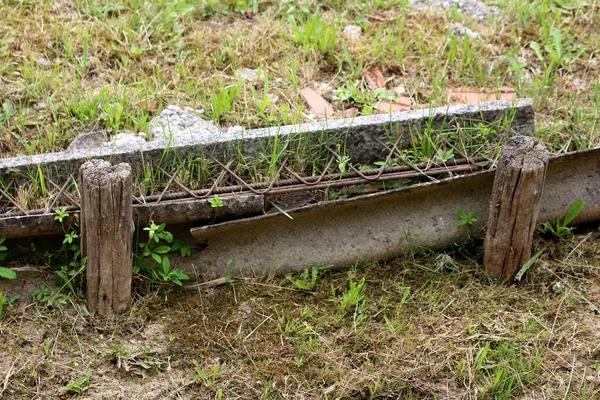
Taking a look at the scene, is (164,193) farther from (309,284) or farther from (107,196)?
(309,284)

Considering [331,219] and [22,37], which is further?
[22,37]

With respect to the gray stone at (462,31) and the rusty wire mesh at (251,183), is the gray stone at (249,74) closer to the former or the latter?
the rusty wire mesh at (251,183)

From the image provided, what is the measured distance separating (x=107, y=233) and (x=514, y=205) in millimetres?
1735

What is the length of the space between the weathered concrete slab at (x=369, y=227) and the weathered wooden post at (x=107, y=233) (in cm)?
36

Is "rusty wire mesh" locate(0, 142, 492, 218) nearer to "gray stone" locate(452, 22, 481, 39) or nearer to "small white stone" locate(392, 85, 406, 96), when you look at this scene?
"small white stone" locate(392, 85, 406, 96)

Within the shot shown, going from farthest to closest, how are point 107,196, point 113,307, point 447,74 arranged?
point 447,74
point 113,307
point 107,196

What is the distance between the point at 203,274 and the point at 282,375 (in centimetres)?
66

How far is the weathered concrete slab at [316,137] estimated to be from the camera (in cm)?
383

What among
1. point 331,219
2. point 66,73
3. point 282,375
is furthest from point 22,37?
point 282,375

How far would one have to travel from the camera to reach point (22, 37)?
15.4 feet

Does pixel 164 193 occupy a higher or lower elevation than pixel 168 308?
higher

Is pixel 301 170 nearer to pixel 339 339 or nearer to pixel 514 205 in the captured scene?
pixel 339 339

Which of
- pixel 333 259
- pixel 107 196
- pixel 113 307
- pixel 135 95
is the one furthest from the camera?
pixel 135 95

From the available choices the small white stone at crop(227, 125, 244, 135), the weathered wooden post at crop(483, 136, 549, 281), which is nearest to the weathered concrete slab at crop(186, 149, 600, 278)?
the weathered wooden post at crop(483, 136, 549, 281)
